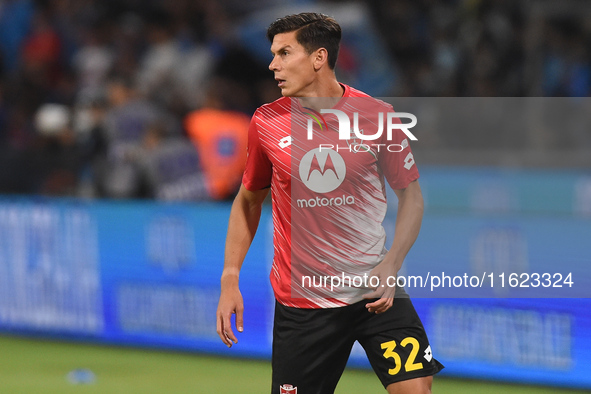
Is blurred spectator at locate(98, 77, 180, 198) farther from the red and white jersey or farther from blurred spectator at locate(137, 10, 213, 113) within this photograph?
the red and white jersey

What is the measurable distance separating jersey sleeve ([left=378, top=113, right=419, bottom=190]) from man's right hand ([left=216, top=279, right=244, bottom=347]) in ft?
2.67

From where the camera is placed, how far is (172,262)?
8.35m

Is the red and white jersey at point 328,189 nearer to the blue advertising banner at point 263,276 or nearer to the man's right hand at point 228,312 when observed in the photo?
the man's right hand at point 228,312

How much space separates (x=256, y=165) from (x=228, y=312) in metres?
0.65

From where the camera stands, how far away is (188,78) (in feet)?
36.8

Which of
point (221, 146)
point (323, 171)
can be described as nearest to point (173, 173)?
point (221, 146)

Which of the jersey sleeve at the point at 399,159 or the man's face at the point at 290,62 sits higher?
the man's face at the point at 290,62

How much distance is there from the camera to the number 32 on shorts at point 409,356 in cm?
402

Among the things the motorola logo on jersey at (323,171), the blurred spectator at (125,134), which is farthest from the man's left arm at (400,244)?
the blurred spectator at (125,134)

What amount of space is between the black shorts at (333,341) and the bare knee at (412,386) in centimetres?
4

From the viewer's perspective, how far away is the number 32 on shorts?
4.02 m

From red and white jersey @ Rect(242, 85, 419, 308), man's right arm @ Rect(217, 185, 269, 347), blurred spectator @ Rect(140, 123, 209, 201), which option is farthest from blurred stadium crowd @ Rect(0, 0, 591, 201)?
red and white jersey @ Rect(242, 85, 419, 308)

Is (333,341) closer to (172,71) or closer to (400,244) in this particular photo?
(400,244)

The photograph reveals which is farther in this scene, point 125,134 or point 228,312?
point 125,134
